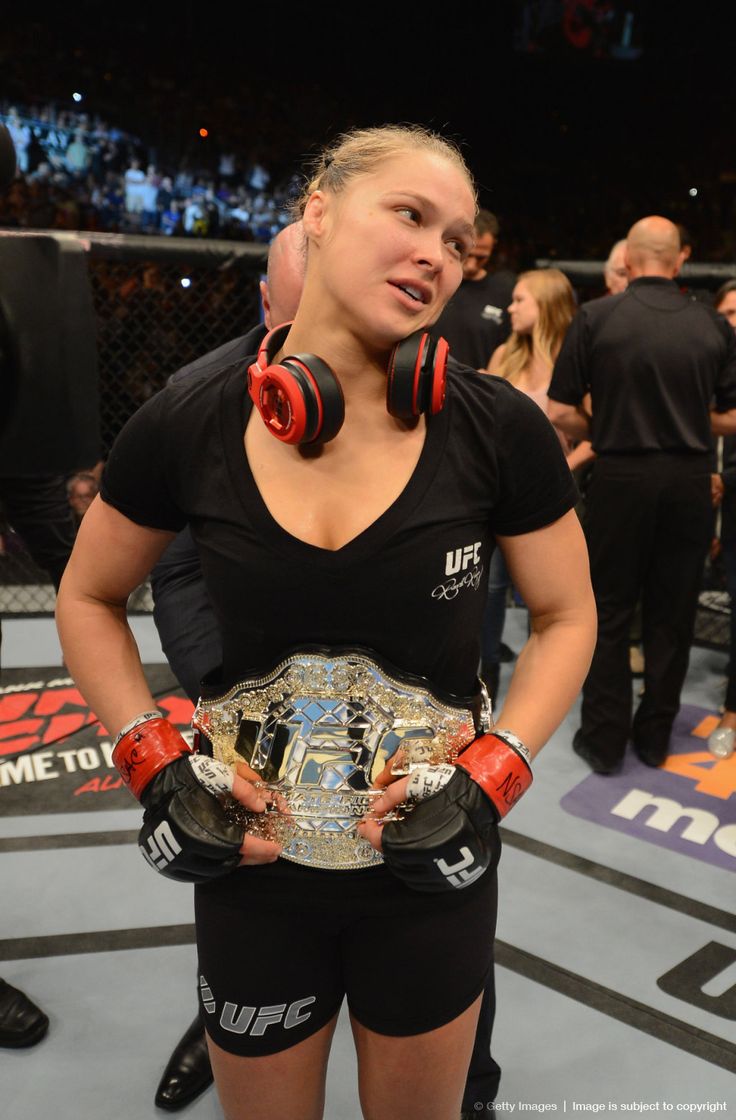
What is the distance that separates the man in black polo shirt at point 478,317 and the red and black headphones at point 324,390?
2855mm

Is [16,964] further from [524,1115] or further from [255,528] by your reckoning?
[255,528]

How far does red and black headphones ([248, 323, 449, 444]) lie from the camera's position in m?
0.95

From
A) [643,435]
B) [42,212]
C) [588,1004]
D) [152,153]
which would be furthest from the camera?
[152,153]

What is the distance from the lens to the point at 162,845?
1006mm

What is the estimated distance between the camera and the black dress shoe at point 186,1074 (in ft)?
5.74

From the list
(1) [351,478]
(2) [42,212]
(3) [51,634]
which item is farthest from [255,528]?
(2) [42,212]

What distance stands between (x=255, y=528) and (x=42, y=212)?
713cm

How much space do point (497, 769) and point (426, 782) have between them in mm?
81

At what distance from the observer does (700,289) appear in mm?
4266

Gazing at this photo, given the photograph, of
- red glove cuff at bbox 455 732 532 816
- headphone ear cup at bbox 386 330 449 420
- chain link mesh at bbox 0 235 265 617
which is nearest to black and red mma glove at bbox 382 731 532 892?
red glove cuff at bbox 455 732 532 816

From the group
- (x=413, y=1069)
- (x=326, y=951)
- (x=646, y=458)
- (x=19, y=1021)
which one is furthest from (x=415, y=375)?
(x=646, y=458)

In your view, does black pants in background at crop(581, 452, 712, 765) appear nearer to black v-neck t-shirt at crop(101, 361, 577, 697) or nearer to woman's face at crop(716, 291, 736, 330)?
woman's face at crop(716, 291, 736, 330)

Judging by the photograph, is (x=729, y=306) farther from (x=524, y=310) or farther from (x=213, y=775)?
(x=213, y=775)

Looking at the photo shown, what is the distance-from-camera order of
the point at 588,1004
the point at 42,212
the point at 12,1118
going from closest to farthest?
the point at 12,1118
the point at 588,1004
the point at 42,212
